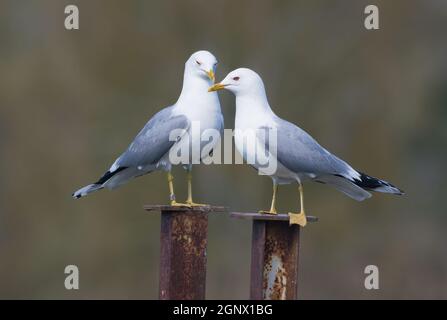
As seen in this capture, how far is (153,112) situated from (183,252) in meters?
7.70

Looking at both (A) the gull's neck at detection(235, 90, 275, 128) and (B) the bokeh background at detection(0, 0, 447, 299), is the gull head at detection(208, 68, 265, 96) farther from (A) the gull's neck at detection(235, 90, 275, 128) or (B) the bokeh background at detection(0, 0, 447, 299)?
(B) the bokeh background at detection(0, 0, 447, 299)

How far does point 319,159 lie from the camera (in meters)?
6.82

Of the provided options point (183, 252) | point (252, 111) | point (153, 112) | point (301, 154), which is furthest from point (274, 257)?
point (153, 112)

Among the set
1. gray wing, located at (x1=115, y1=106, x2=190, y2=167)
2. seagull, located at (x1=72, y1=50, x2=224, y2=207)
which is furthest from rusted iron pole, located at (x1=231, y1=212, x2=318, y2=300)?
gray wing, located at (x1=115, y1=106, x2=190, y2=167)

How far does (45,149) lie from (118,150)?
1.15 m

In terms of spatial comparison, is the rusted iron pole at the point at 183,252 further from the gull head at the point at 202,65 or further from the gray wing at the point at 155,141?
the gull head at the point at 202,65

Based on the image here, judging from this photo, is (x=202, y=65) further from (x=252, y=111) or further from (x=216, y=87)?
(x=252, y=111)

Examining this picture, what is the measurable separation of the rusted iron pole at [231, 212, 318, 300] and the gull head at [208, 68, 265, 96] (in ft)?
2.67

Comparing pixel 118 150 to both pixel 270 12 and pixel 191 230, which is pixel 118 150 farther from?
pixel 191 230

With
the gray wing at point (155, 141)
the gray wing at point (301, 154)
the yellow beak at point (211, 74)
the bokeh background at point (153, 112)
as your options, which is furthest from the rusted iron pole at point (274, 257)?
the bokeh background at point (153, 112)

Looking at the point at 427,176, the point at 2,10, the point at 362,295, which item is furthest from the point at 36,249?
the point at 427,176

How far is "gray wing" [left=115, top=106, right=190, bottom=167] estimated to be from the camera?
701 cm

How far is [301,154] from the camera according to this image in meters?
6.78

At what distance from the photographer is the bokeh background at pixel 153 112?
1445 cm
